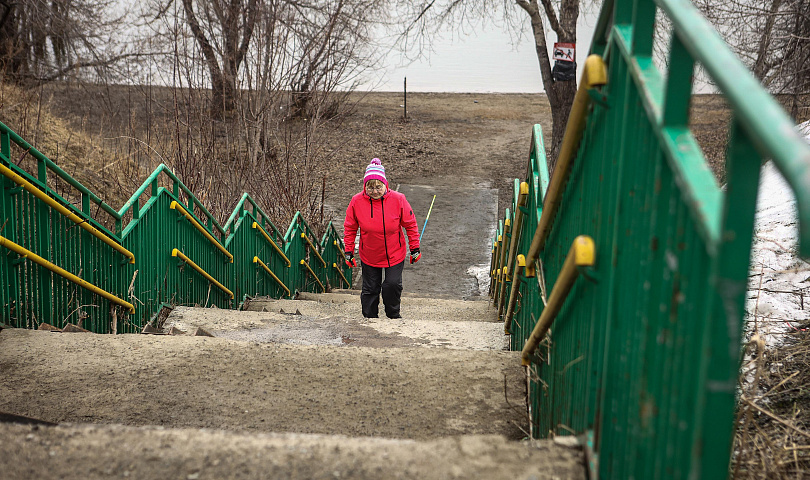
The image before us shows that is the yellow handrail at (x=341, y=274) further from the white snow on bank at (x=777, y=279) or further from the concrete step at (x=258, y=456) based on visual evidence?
the concrete step at (x=258, y=456)

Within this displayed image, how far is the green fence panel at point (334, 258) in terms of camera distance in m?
12.0

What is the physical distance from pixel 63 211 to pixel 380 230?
292 cm

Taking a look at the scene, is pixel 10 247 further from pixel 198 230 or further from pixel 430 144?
pixel 430 144

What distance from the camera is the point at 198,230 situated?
6754mm

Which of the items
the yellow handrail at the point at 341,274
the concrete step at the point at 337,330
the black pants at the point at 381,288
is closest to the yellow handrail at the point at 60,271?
the concrete step at the point at 337,330

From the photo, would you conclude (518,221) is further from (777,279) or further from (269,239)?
(269,239)

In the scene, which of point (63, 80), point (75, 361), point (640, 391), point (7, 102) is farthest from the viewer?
point (63, 80)

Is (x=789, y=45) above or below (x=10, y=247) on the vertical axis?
above

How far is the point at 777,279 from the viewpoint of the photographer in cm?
462

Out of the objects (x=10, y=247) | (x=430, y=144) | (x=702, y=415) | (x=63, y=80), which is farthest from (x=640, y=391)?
(x=430, y=144)

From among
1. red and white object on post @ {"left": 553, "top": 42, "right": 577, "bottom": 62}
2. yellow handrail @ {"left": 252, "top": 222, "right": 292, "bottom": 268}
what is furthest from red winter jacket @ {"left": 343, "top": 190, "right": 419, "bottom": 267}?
red and white object on post @ {"left": 553, "top": 42, "right": 577, "bottom": 62}

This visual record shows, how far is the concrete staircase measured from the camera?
6.92ft

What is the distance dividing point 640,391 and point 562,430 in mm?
953

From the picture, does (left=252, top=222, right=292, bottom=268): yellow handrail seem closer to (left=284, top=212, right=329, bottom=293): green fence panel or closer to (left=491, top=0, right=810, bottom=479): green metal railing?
(left=284, top=212, right=329, bottom=293): green fence panel
